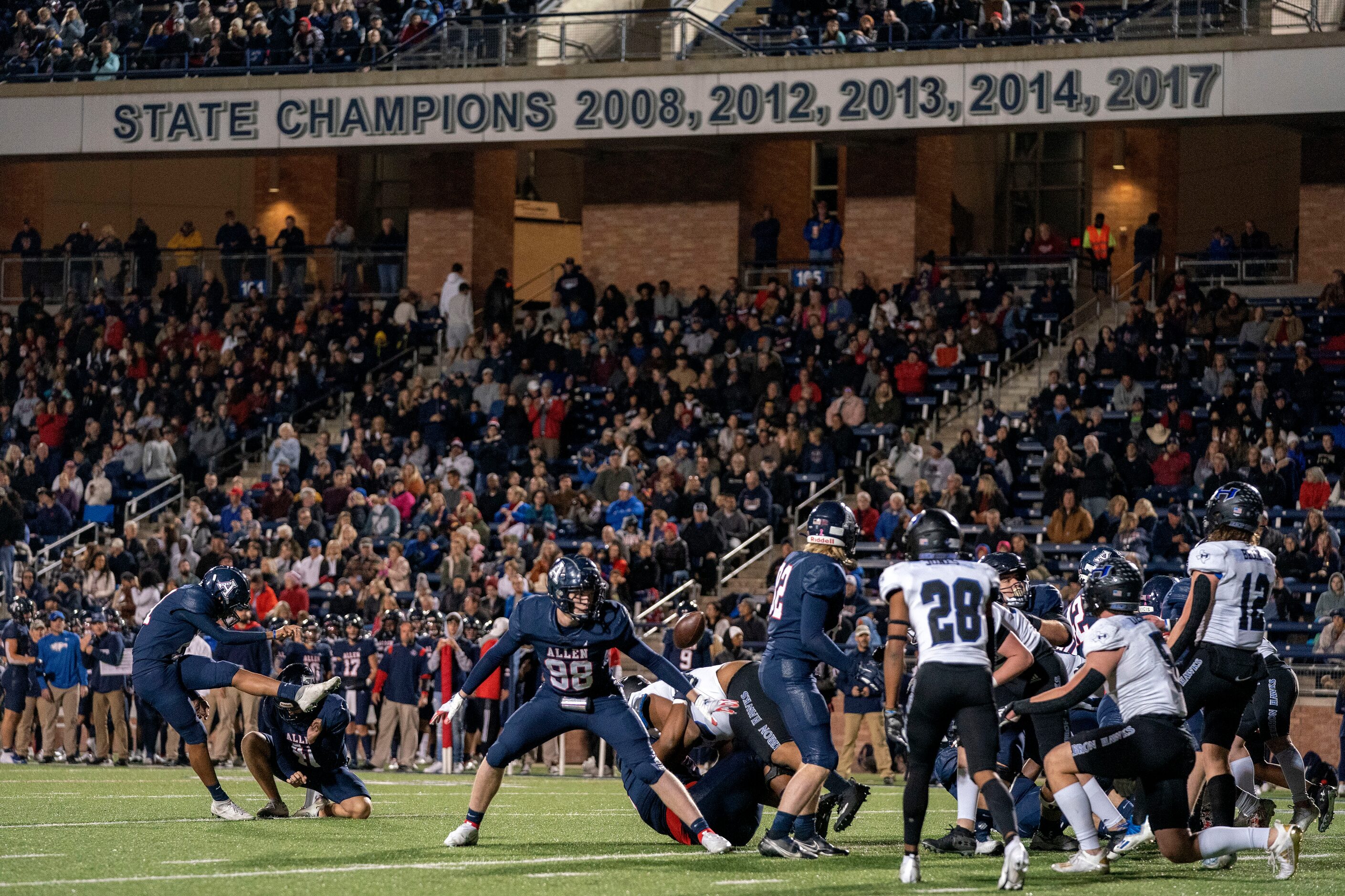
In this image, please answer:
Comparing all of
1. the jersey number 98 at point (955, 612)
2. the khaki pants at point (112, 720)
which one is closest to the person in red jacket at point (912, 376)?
the khaki pants at point (112, 720)

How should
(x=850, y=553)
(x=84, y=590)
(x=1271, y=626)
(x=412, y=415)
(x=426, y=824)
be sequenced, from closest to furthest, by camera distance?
(x=850, y=553), (x=426, y=824), (x=1271, y=626), (x=84, y=590), (x=412, y=415)

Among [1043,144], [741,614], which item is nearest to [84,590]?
[741,614]

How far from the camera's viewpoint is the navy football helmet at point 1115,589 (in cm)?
931

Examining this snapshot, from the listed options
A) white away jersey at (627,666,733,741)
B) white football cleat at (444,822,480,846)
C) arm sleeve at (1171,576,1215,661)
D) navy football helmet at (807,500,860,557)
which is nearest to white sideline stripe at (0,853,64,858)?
white football cleat at (444,822,480,846)

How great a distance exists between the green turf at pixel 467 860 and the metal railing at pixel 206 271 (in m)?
17.1

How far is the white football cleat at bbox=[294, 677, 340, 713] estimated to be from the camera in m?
11.6

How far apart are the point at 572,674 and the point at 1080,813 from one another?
2.66 metres

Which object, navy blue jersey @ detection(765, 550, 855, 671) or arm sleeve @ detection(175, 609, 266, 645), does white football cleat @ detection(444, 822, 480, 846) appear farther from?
arm sleeve @ detection(175, 609, 266, 645)

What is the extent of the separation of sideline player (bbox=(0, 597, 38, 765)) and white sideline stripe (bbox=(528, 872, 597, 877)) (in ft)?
39.9

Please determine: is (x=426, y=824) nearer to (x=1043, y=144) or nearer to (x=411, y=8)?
(x=411, y=8)

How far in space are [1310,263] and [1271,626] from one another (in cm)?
955

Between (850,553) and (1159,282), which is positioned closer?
(850,553)

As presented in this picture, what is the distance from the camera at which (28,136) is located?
1164 inches

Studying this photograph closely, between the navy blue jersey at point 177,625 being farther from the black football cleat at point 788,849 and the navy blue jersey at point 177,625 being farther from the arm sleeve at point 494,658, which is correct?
the black football cleat at point 788,849
